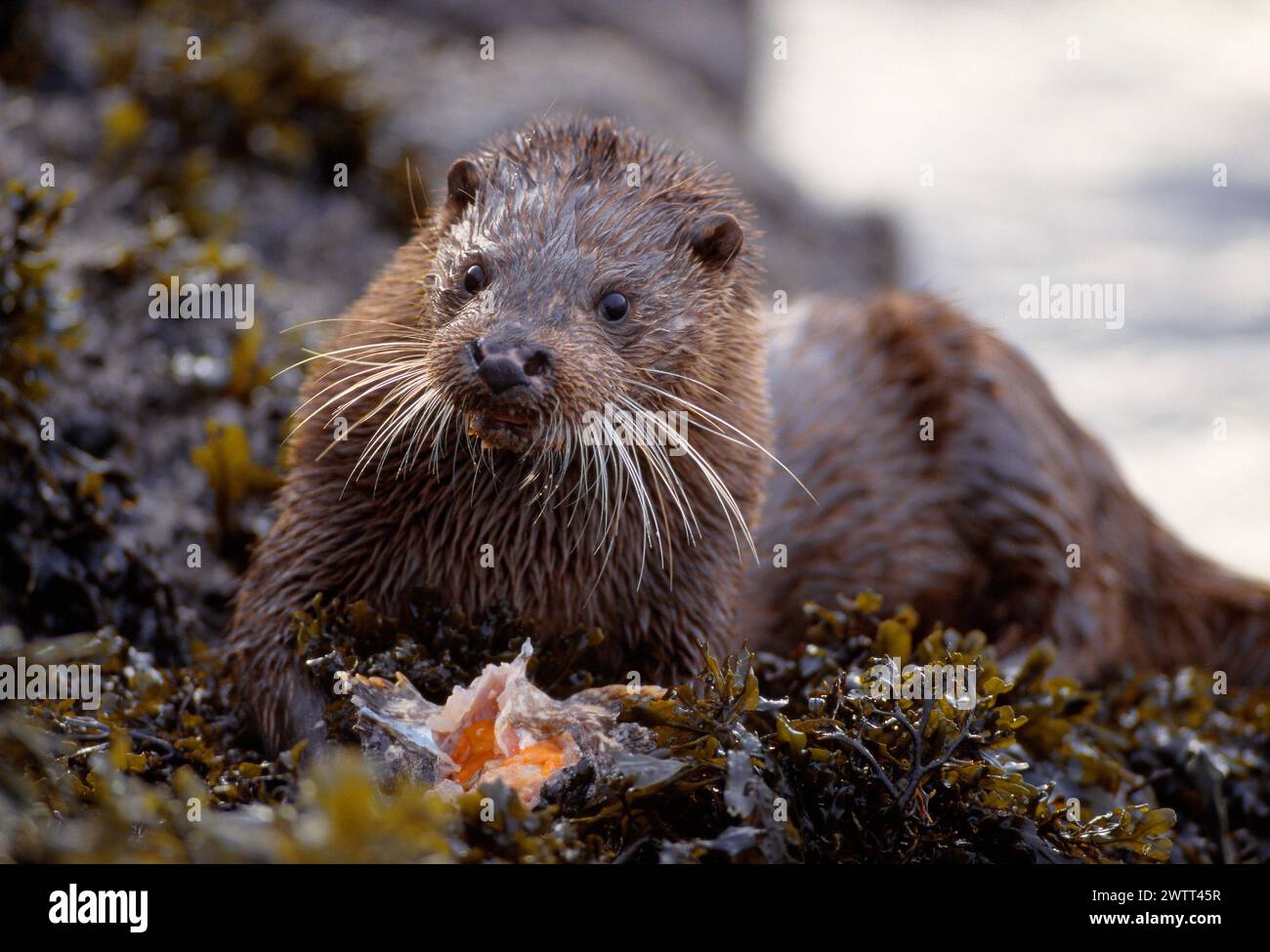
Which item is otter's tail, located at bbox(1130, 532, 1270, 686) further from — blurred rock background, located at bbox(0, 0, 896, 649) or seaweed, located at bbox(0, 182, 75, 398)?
seaweed, located at bbox(0, 182, 75, 398)

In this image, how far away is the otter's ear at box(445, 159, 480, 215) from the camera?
280 centimetres

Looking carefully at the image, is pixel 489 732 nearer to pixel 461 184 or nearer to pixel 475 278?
pixel 475 278

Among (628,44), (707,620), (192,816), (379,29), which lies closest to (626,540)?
(707,620)

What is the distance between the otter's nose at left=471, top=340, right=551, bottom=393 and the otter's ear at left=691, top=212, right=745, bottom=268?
64 centimetres

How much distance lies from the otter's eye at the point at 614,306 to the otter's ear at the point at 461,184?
1.37ft

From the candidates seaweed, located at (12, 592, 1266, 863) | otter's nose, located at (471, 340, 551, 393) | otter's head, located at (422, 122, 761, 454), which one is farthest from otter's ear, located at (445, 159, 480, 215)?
A: seaweed, located at (12, 592, 1266, 863)

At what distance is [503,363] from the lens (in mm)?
2293

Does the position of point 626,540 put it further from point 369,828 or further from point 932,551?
point 932,551

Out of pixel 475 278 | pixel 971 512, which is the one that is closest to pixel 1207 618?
pixel 971 512

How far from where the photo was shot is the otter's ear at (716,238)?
9.25 feet

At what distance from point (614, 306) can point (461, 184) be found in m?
0.50
